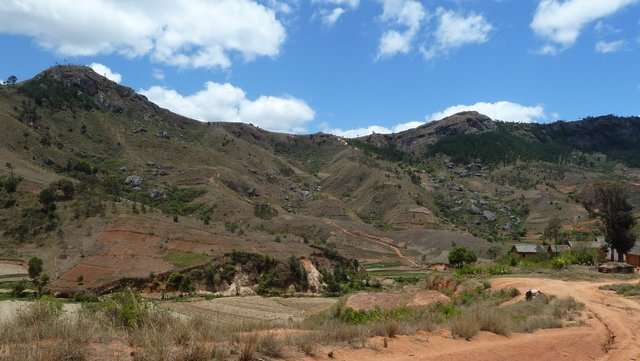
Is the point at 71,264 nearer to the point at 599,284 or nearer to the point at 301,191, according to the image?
the point at 599,284

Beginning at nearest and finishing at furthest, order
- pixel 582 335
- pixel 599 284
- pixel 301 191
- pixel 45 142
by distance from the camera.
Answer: pixel 582 335
pixel 599 284
pixel 45 142
pixel 301 191

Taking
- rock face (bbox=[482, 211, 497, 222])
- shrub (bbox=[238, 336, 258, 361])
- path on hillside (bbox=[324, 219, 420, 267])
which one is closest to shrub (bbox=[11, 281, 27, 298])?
shrub (bbox=[238, 336, 258, 361])

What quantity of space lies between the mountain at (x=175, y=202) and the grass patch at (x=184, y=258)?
0.25m

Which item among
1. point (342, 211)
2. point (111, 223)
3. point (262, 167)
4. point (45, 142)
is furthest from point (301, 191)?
point (111, 223)

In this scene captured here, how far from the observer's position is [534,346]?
14594 mm

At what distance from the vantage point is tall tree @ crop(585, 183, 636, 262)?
204 ft

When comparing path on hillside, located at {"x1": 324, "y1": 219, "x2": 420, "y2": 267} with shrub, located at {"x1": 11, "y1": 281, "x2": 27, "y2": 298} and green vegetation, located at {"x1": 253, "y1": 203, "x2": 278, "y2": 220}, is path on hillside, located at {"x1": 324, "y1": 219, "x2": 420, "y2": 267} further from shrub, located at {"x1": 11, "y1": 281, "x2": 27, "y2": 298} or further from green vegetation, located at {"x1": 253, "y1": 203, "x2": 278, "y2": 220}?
shrub, located at {"x1": 11, "y1": 281, "x2": 27, "y2": 298}

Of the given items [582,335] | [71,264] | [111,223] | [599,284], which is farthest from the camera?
[111,223]

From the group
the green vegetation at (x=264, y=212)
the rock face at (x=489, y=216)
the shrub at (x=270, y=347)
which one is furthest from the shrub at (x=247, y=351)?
the rock face at (x=489, y=216)

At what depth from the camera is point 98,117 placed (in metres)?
168

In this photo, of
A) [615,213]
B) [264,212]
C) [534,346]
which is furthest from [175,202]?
[534,346]

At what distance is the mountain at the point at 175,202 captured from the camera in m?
74.8

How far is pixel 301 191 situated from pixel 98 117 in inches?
2621

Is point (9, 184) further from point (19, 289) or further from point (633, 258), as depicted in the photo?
point (633, 258)
